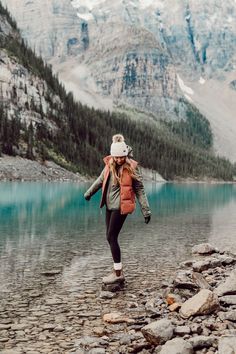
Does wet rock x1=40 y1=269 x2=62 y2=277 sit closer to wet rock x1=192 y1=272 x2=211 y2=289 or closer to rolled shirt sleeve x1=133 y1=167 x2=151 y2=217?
rolled shirt sleeve x1=133 y1=167 x2=151 y2=217

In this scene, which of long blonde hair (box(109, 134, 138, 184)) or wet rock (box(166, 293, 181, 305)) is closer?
wet rock (box(166, 293, 181, 305))

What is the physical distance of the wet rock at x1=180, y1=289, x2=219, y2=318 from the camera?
1041cm

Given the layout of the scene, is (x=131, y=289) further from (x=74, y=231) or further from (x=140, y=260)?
(x=74, y=231)

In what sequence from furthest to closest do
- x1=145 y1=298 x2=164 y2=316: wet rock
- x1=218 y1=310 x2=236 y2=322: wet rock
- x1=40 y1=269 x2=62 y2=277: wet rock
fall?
1. x1=40 y1=269 x2=62 y2=277: wet rock
2. x1=145 y1=298 x2=164 y2=316: wet rock
3. x1=218 y1=310 x2=236 y2=322: wet rock

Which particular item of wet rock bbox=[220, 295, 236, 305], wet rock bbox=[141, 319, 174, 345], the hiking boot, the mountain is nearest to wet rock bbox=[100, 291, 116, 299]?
the hiking boot

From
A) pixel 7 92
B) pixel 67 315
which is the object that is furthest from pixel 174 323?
pixel 7 92

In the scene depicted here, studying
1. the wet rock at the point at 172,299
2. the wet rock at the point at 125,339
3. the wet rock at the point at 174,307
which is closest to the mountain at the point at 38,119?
the wet rock at the point at 172,299

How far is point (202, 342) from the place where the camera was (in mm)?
8570

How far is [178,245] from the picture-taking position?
22.7m

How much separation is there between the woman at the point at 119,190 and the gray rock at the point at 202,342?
5.04 m

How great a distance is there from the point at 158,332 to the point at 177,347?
0.86 meters

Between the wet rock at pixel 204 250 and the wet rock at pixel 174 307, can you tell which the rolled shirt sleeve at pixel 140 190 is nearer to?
the wet rock at pixel 174 307

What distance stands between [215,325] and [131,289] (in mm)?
4158

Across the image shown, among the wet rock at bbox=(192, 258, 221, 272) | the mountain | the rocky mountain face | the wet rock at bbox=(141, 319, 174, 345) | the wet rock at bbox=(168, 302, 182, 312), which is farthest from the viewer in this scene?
the rocky mountain face
